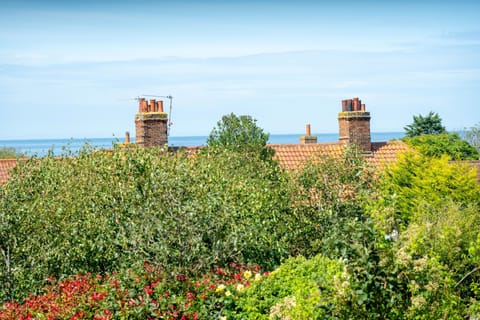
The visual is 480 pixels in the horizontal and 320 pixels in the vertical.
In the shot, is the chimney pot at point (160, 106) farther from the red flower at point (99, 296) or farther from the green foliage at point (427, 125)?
the green foliage at point (427, 125)

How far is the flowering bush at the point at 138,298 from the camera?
40.8 feet

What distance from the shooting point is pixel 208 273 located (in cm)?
1374

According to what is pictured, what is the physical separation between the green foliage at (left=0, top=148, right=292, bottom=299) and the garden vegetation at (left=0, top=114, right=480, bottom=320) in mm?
29

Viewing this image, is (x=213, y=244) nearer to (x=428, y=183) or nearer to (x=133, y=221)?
(x=133, y=221)

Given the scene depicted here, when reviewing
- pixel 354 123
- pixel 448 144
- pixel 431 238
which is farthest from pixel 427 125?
pixel 431 238

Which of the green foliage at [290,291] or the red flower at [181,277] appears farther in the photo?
the red flower at [181,277]

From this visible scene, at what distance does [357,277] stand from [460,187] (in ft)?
49.4

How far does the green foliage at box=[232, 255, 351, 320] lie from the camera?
10.4m

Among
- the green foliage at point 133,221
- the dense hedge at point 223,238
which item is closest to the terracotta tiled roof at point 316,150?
the dense hedge at point 223,238

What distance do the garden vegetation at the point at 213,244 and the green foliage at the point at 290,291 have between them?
26mm

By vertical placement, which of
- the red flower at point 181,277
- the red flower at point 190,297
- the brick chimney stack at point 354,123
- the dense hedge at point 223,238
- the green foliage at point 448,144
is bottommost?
the red flower at point 190,297

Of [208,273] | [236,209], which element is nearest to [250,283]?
[208,273]

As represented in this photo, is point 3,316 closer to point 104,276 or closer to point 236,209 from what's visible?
point 104,276

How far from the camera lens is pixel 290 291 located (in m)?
13.0
